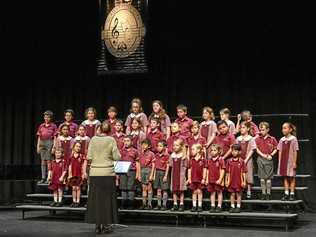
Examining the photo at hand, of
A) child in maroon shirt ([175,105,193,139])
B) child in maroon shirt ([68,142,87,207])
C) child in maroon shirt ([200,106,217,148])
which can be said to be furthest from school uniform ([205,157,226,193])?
child in maroon shirt ([68,142,87,207])

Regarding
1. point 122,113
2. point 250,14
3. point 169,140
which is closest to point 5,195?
point 122,113

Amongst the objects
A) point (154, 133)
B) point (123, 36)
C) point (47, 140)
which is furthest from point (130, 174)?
point (123, 36)

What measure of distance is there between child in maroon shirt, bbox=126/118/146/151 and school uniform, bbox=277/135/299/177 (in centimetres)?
232

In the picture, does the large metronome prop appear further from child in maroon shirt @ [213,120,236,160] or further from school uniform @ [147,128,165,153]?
child in maroon shirt @ [213,120,236,160]

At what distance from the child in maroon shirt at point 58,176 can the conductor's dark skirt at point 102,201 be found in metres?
1.88

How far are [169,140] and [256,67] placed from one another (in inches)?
118

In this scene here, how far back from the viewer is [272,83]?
10.9 metres

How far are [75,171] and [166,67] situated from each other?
3.62 metres

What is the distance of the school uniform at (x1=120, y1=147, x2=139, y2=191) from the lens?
8992 millimetres

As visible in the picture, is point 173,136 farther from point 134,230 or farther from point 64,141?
point 64,141

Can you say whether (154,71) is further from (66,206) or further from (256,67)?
(66,206)

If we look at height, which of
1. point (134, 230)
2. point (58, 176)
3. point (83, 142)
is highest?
point (83, 142)

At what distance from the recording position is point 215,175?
27.6ft

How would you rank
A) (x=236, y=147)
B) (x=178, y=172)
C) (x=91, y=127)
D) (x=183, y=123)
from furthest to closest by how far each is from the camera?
(x=91, y=127), (x=183, y=123), (x=178, y=172), (x=236, y=147)
